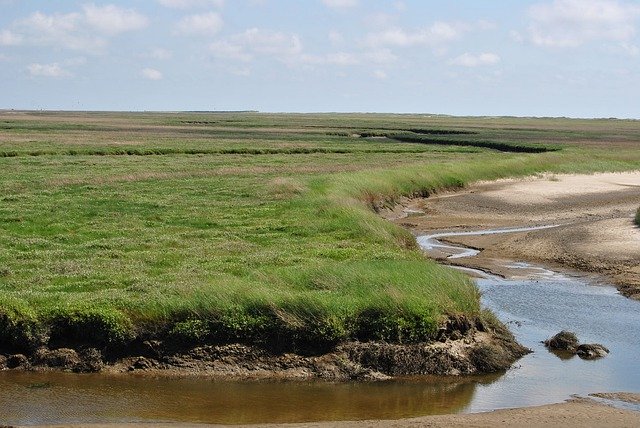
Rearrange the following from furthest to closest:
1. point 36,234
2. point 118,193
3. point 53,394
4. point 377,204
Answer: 1. point 377,204
2. point 118,193
3. point 36,234
4. point 53,394

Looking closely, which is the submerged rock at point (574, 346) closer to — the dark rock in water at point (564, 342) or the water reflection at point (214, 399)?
the dark rock in water at point (564, 342)

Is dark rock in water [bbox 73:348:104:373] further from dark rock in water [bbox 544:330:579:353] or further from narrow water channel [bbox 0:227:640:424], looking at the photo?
dark rock in water [bbox 544:330:579:353]

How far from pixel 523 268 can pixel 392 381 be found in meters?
15.6

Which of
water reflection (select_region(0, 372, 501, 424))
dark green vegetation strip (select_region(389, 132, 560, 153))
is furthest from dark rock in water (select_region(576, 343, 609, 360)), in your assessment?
dark green vegetation strip (select_region(389, 132, 560, 153))

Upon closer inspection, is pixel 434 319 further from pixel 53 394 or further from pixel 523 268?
pixel 523 268

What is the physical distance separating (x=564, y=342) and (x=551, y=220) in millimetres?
26865

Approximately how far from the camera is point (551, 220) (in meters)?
48.1

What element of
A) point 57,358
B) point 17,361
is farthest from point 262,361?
point 17,361

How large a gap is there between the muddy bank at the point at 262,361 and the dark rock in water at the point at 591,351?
262 cm

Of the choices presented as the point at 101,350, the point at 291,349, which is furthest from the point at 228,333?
the point at 101,350

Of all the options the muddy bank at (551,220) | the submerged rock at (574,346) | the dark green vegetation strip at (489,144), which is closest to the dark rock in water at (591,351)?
the submerged rock at (574,346)

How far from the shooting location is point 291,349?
19734mm

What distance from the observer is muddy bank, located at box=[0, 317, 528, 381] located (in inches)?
756

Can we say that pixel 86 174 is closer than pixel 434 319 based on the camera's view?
No
